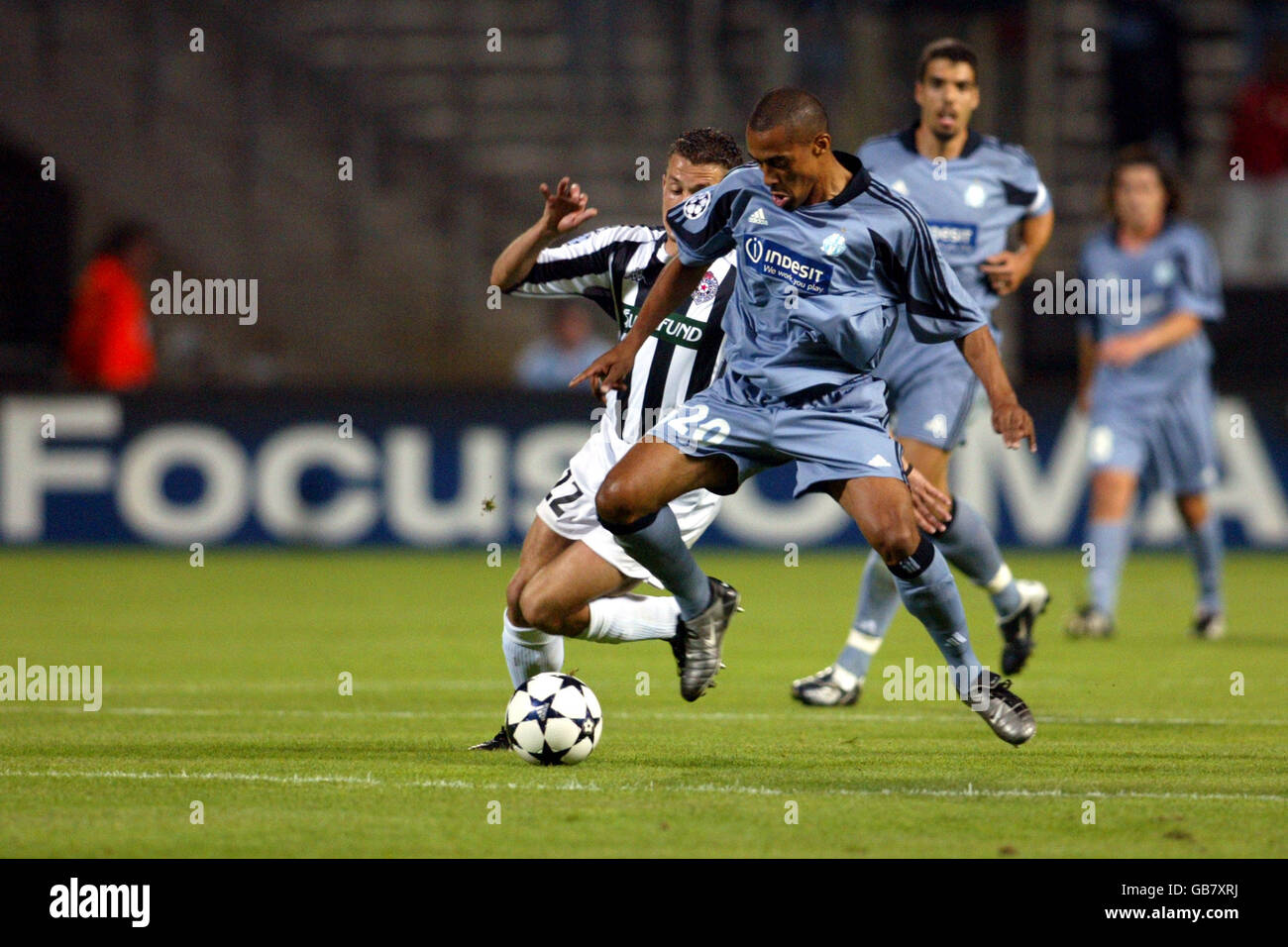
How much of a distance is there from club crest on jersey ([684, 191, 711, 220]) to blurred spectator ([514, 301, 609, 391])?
33.3ft

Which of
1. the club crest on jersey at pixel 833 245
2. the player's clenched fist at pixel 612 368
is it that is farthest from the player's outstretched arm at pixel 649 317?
the club crest on jersey at pixel 833 245

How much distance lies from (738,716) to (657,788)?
1.76 m

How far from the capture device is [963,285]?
7.43 metres

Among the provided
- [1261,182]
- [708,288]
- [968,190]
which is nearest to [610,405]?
[708,288]

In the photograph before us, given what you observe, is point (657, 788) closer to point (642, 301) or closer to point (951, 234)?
point (642, 301)

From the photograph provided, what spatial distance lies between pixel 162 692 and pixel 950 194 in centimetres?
374

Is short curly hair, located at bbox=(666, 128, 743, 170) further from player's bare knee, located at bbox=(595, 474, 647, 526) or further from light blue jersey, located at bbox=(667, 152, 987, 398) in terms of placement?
player's bare knee, located at bbox=(595, 474, 647, 526)

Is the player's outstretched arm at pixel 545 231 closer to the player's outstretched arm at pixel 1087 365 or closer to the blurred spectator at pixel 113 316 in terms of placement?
the player's outstretched arm at pixel 1087 365

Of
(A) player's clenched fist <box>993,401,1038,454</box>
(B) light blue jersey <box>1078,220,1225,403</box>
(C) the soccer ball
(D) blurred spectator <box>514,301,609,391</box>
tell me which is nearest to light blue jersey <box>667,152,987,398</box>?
(A) player's clenched fist <box>993,401,1038,454</box>

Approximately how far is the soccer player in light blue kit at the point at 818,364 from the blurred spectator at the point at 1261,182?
11726 millimetres

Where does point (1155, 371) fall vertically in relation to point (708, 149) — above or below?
below

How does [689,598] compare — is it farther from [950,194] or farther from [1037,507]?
[1037,507]

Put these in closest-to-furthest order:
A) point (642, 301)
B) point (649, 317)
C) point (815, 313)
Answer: point (815, 313) → point (649, 317) → point (642, 301)

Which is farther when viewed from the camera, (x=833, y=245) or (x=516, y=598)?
(x=516, y=598)
